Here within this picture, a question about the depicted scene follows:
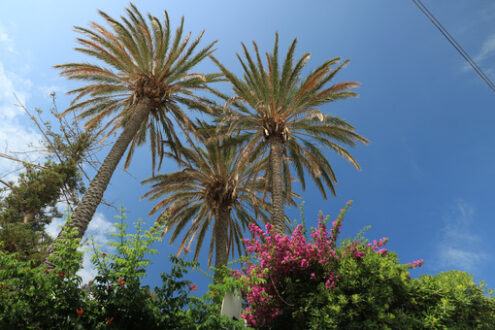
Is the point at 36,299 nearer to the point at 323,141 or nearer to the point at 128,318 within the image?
the point at 128,318

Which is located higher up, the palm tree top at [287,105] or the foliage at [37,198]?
the palm tree top at [287,105]

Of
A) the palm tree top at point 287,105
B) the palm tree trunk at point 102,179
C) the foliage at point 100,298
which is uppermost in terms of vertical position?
the palm tree top at point 287,105

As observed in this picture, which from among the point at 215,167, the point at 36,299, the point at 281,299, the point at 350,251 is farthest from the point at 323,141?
the point at 36,299

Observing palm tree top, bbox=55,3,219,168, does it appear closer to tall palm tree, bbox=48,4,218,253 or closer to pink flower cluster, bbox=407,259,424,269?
tall palm tree, bbox=48,4,218,253

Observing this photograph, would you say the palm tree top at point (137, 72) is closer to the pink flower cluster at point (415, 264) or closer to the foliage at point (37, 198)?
the foliage at point (37, 198)

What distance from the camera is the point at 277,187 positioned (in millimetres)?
10711

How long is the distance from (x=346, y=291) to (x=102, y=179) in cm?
821

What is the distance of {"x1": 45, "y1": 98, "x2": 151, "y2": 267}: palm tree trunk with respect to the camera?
849 centimetres

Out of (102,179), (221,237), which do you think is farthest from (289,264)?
(221,237)

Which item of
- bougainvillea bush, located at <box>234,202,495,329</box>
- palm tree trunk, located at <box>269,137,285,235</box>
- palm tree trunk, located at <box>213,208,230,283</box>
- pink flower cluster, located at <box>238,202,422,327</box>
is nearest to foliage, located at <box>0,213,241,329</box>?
bougainvillea bush, located at <box>234,202,495,329</box>

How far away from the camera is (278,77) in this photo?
38.9 ft

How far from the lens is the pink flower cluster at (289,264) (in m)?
6.05

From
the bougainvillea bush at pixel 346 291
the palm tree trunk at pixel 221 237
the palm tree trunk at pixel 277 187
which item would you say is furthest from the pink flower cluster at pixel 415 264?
the palm tree trunk at pixel 221 237

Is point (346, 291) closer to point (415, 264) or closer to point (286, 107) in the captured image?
point (415, 264)
